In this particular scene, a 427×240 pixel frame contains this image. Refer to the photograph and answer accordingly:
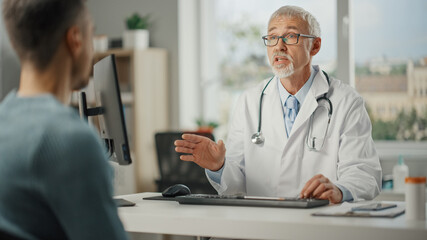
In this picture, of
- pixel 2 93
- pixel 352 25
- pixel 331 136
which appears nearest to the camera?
pixel 331 136

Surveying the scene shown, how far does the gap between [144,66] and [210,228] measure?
10.2 ft

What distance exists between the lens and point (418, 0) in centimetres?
418

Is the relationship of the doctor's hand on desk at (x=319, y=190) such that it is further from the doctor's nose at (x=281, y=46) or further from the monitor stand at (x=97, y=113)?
the doctor's nose at (x=281, y=46)

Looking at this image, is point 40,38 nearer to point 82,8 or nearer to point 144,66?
point 82,8

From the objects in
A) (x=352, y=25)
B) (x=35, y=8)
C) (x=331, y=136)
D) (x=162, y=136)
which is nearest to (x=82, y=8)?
(x=35, y=8)

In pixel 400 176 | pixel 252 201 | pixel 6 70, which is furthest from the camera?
pixel 6 70

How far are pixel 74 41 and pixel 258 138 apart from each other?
4.85ft

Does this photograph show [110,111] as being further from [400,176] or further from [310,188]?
[400,176]

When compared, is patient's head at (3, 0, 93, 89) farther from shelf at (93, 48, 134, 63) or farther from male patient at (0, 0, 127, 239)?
shelf at (93, 48, 134, 63)

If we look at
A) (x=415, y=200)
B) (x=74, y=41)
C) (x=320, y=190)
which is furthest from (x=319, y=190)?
(x=74, y=41)

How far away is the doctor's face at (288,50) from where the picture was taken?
250 cm

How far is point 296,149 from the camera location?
7.82 feet

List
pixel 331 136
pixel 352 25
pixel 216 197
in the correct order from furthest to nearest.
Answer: pixel 352 25 < pixel 331 136 < pixel 216 197

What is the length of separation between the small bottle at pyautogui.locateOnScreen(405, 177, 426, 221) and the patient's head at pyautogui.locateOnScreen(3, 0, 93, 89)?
94 centimetres
